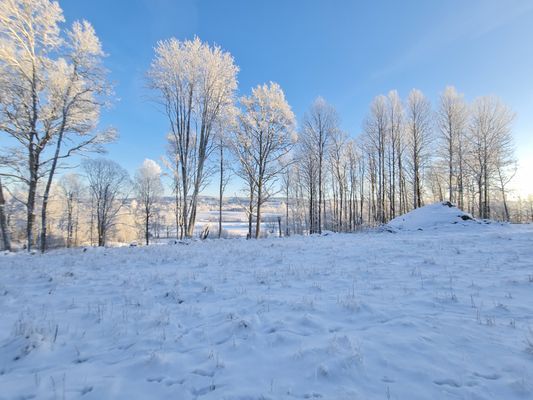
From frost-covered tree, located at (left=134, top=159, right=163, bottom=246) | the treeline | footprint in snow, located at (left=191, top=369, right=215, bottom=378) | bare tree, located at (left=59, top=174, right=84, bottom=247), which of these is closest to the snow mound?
the treeline

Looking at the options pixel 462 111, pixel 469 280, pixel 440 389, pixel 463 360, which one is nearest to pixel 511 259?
pixel 469 280

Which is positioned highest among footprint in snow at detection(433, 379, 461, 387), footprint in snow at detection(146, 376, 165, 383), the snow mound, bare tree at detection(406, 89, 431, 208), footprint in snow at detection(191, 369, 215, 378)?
bare tree at detection(406, 89, 431, 208)

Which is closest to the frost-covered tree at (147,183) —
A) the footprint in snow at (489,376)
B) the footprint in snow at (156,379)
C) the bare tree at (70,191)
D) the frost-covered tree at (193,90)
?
the bare tree at (70,191)

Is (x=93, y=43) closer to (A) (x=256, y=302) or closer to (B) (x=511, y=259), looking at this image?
(A) (x=256, y=302)

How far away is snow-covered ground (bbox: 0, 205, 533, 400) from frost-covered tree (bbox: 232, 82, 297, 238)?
44.4ft

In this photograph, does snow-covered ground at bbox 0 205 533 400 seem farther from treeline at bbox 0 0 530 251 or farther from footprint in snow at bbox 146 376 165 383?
treeline at bbox 0 0 530 251

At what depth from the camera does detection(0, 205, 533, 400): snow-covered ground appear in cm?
218

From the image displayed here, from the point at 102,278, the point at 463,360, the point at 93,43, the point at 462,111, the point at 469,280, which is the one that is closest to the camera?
the point at 463,360

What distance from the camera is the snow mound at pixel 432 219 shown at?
656 inches

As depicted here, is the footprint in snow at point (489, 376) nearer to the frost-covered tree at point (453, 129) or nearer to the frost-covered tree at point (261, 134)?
the frost-covered tree at point (261, 134)

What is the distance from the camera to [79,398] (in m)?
2.07

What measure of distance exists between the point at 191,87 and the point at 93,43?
5610mm

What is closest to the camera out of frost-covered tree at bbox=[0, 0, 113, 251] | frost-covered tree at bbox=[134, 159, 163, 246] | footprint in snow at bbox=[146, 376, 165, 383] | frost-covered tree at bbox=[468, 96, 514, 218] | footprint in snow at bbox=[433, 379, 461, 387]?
footprint in snow at bbox=[433, 379, 461, 387]

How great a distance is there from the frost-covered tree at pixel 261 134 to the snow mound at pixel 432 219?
32.9ft
